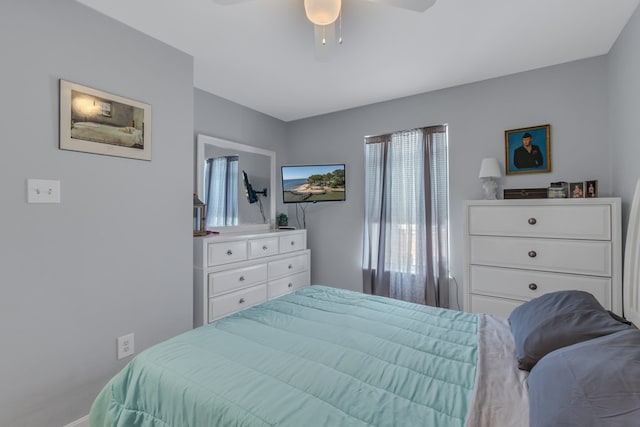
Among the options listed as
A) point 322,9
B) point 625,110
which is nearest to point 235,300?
point 322,9

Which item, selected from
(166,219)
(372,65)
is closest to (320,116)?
(372,65)

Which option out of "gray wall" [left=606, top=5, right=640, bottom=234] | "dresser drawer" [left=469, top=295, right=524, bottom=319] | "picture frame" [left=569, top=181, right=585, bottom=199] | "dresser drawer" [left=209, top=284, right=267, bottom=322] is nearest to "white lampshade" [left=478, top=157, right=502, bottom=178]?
"picture frame" [left=569, top=181, right=585, bottom=199]

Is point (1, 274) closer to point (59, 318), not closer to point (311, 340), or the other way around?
point (59, 318)

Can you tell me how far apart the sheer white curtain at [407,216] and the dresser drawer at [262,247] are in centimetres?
105

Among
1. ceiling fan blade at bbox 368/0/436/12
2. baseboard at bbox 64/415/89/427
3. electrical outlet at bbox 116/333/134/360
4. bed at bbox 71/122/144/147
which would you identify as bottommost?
baseboard at bbox 64/415/89/427

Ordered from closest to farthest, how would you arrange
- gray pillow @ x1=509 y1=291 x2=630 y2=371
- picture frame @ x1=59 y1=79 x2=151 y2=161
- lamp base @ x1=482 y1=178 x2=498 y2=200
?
1. gray pillow @ x1=509 y1=291 x2=630 y2=371
2. picture frame @ x1=59 y1=79 x2=151 y2=161
3. lamp base @ x1=482 y1=178 x2=498 y2=200

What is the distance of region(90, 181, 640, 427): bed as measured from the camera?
825 millimetres

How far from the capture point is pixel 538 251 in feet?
7.25

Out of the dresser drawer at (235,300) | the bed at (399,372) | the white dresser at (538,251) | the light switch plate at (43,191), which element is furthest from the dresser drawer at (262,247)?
the white dresser at (538,251)

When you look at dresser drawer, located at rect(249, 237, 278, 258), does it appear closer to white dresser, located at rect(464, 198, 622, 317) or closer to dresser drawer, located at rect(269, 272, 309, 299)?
dresser drawer, located at rect(269, 272, 309, 299)

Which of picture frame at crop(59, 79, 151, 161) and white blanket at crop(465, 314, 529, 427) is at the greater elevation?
picture frame at crop(59, 79, 151, 161)

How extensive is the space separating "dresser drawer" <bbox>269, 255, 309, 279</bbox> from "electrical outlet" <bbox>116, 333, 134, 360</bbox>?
1.37 m

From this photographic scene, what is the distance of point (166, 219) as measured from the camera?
2.16m

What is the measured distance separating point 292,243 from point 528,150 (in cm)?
248
